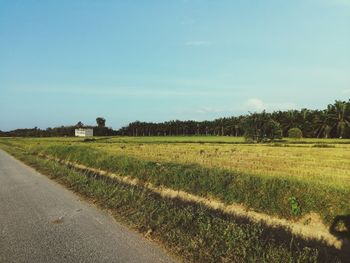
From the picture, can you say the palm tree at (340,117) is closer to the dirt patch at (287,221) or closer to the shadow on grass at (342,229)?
the dirt patch at (287,221)

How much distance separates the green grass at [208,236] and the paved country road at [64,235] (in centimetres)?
43

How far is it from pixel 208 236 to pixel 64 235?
2.91 metres

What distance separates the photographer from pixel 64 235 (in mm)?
8969

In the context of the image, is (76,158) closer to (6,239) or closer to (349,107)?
(6,239)

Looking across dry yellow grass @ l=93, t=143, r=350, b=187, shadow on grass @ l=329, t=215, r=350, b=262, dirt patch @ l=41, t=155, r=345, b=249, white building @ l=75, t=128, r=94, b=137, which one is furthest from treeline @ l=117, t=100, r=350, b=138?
shadow on grass @ l=329, t=215, r=350, b=262

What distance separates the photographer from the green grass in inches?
287

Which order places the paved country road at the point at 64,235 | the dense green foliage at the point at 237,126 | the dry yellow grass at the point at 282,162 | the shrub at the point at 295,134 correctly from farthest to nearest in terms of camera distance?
the dense green foliage at the point at 237,126, the shrub at the point at 295,134, the dry yellow grass at the point at 282,162, the paved country road at the point at 64,235

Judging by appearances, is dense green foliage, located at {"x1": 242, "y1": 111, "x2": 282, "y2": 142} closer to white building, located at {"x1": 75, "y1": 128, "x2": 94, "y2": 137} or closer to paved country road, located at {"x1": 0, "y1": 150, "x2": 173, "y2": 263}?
paved country road, located at {"x1": 0, "y1": 150, "x2": 173, "y2": 263}

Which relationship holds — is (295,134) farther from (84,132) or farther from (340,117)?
(84,132)

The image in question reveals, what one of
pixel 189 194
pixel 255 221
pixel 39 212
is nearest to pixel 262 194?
pixel 255 221

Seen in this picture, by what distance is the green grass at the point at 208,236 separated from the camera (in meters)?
7.30

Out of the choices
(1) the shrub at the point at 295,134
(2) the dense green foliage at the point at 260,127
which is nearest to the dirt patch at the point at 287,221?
(2) the dense green foliage at the point at 260,127

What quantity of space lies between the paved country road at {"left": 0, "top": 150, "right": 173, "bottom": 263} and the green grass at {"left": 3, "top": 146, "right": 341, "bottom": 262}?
0.43 m

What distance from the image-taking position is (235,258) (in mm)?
7184
